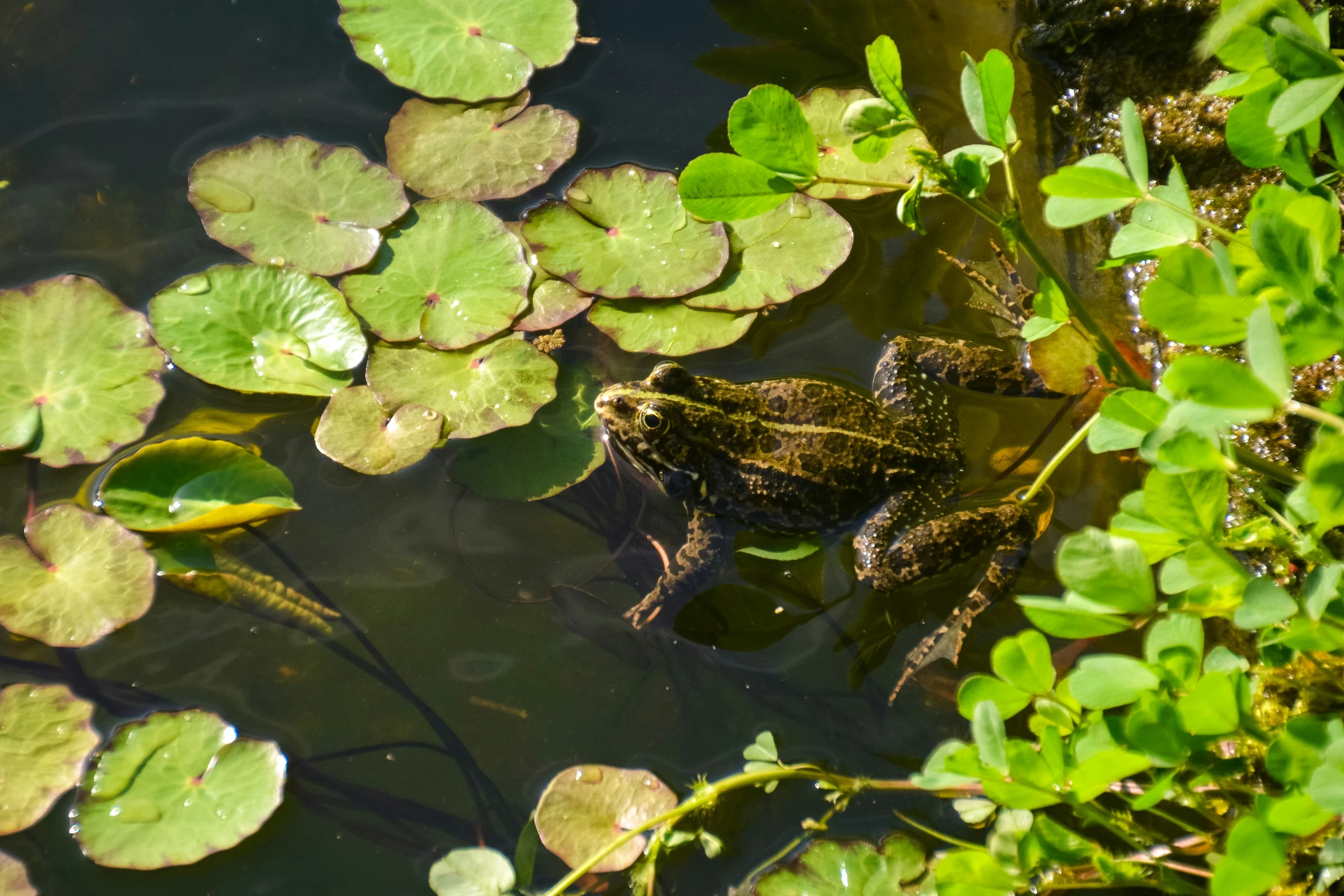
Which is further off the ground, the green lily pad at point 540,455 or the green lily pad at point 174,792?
the green lily pad at point 540,455

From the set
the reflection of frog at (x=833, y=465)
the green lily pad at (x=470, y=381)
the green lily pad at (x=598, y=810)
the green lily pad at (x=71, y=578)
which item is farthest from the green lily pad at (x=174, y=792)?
the reflection of frog at (x=833, y=465)

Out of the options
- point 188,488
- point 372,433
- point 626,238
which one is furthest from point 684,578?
point 188,488

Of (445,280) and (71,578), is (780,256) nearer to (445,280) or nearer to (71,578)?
(445,280)

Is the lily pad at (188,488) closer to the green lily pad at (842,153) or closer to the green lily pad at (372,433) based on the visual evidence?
the green lily pad at (372,433)

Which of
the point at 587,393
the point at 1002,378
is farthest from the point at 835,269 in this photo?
the point at 587,393

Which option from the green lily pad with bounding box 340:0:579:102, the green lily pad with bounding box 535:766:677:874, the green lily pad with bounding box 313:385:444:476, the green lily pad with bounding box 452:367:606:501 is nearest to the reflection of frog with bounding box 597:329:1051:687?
the green lily pad with bounding box 452:367:606:501

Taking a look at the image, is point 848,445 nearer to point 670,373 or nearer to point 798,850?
point 670,373

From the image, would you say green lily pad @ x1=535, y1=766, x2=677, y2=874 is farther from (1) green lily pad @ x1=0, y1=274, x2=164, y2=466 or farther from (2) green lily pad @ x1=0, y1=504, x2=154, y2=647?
(1) green lily pad @ x1=0, y1=274, x2=164, y2=466
